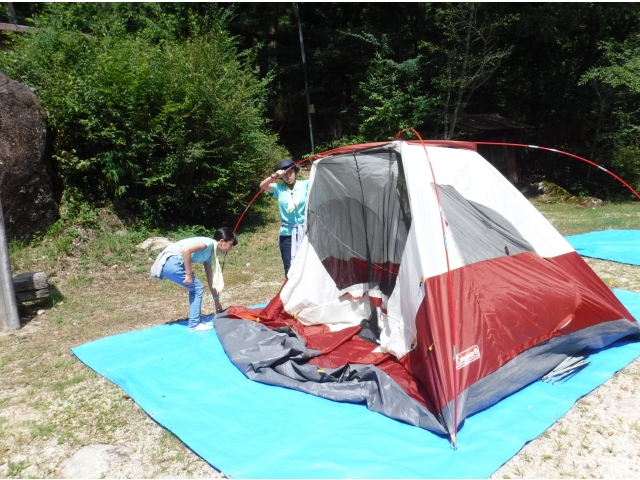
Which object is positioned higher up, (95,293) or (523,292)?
(523,292)

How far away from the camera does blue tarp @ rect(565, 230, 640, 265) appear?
719 cm

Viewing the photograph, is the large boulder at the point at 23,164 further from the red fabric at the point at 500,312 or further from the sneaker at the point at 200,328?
the red fabric at the point at 500,312

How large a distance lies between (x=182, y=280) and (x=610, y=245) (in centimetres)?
683

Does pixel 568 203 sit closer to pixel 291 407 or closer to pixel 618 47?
pixel 618 47

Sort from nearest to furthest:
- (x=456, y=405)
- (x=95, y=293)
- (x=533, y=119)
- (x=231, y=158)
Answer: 1. (x=456, y=405)
2. (x=95, y=293)
3. (x=231, y=158)
4. (x=533, y=119)

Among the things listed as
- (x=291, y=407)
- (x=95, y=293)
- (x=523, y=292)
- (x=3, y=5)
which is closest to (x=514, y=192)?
(x=523, y=292)

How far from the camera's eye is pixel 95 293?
6.63m

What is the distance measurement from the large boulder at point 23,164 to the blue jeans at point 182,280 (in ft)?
12.1

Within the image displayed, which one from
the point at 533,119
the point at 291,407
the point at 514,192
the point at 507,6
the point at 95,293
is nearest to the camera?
the point at 291,407

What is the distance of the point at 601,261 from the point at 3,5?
19690 mm

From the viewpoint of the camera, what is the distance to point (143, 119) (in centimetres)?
854

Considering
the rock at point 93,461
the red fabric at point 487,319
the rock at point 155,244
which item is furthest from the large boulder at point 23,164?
the red fabric at point 487,319

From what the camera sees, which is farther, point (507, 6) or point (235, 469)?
point (507, 6)

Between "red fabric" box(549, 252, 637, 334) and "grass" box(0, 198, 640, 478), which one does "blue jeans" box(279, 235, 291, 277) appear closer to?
"grass" box(0, 198, 640, 478)
